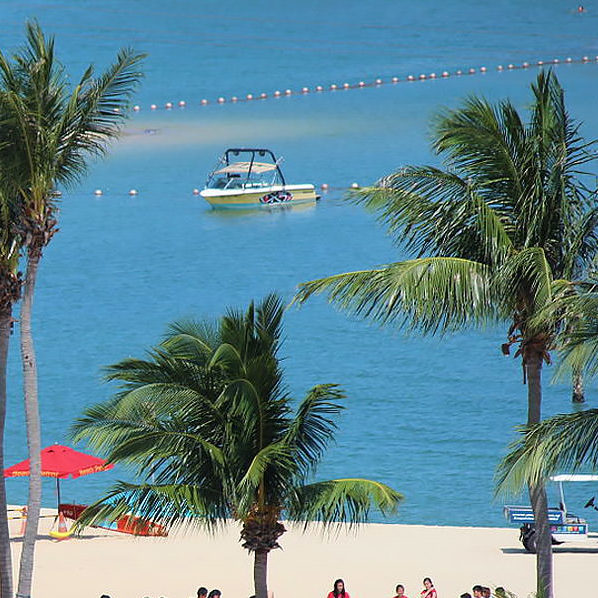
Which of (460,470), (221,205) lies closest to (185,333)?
(460,470)

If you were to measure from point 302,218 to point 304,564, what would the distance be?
39.6 metres

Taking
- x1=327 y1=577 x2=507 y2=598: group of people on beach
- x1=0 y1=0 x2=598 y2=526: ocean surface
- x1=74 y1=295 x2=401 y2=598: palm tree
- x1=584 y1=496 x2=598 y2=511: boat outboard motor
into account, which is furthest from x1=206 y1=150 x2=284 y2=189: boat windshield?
x1=74 y1=295 x2=401 y2=598: palm tree

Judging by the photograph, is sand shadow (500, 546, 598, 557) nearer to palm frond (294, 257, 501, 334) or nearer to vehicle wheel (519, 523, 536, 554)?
vehicle wheel (519, 523, 536, 554)

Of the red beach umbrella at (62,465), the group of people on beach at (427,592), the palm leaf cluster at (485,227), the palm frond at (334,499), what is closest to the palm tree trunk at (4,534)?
the palm frond at (334,499)

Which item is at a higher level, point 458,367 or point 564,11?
point 564,11

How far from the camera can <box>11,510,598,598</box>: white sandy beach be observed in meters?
17.8

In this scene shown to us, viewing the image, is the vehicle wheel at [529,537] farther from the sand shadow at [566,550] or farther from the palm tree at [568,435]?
the palm tree at [568,435]

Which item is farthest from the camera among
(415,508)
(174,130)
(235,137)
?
(174,130)

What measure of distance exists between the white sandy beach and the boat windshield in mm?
35006

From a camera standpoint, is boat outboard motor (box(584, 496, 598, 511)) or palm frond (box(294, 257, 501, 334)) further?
boat outboard motor (box(584, 496, 598, 511))

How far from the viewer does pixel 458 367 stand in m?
37.8

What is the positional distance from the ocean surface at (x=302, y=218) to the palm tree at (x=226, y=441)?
948 cm

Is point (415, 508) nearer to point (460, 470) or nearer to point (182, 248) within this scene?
point (460, 470)

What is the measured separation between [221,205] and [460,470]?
107 feet
